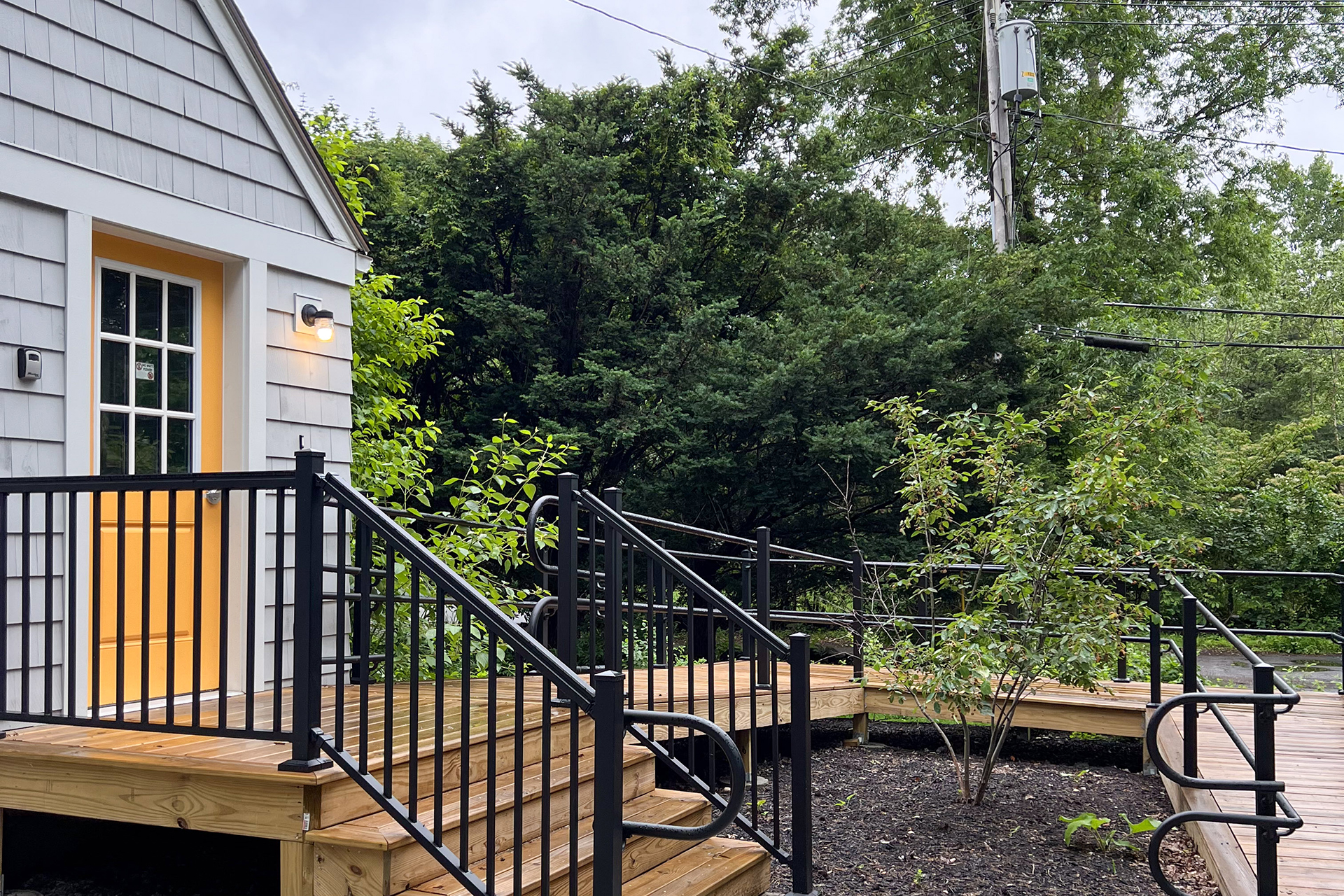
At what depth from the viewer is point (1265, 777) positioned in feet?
10.6

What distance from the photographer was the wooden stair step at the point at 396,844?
9.68ft

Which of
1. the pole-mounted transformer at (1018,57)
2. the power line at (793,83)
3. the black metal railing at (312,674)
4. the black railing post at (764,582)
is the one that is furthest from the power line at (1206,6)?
the black metal railing at (312,674)

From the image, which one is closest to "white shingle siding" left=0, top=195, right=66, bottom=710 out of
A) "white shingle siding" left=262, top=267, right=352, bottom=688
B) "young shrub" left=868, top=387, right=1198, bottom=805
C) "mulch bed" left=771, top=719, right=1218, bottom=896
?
"white shingle siding" left=262, top=267, right=352, bottom=688

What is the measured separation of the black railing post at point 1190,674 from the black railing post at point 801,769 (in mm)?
1756

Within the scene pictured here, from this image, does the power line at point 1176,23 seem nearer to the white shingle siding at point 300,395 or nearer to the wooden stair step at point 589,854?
the white shingle siding at point 300,395

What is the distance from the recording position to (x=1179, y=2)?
1658cm

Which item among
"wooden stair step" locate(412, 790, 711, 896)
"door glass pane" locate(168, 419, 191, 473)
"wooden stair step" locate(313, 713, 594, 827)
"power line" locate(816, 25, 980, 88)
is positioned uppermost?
"power line" locate(816, 25, 980, 88)

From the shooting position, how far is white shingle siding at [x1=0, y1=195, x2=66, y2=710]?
3.71 m

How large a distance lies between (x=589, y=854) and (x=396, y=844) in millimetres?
649

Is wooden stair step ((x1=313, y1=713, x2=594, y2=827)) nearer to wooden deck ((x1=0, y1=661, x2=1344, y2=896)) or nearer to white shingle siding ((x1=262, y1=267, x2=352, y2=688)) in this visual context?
wooden deck ((x1=0, y1=661, x2=1344, y2=896))

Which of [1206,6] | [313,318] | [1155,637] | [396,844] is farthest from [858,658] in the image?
[1206,6]

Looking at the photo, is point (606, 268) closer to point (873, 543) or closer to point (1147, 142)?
point (873, 543)

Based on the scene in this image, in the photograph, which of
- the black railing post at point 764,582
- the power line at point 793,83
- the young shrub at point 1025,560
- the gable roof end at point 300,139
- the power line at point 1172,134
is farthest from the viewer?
the power line at point 1172,134

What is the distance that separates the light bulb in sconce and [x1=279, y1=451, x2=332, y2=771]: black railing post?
2146 mm
